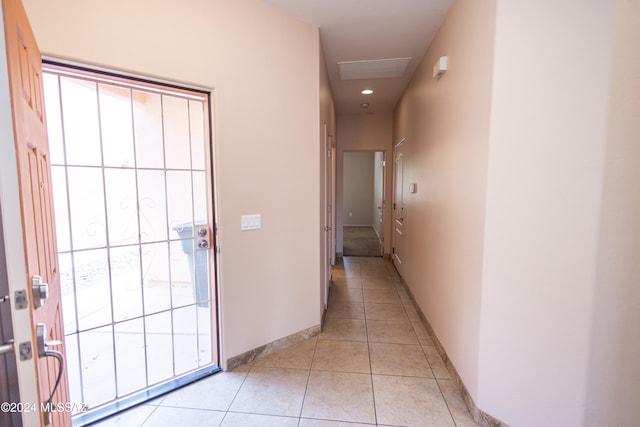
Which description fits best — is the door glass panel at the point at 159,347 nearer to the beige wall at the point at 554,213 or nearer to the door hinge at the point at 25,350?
the door hinge at the point at 25,350

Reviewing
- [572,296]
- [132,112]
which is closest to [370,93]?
[132,112]

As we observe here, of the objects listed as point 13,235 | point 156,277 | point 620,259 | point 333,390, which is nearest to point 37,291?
point 13,235

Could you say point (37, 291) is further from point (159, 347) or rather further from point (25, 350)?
point (159, 347)

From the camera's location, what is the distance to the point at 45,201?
1344 mm

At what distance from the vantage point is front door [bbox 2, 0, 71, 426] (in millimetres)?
901

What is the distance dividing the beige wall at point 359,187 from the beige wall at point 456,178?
22.0 ft

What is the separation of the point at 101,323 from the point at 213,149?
140cm

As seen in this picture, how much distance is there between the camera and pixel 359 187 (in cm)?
1004

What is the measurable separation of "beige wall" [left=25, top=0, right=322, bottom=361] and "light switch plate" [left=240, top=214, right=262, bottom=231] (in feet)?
0.13

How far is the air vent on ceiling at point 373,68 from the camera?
3320 mm

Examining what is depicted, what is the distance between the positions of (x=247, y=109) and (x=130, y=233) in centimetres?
122

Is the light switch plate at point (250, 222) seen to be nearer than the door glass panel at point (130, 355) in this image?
No

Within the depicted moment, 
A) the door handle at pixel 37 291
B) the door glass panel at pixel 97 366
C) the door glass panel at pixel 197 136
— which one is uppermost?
the door glass panel at pixel 197 136

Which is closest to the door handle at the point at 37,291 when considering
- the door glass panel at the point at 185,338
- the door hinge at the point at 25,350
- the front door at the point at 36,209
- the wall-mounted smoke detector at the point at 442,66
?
the front door at the point at 36,209
